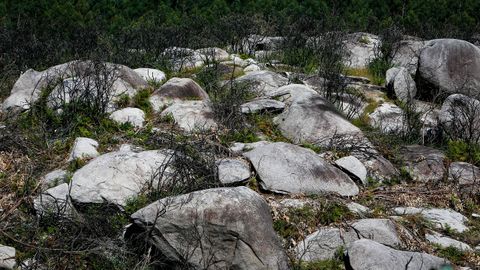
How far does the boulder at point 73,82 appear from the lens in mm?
7129

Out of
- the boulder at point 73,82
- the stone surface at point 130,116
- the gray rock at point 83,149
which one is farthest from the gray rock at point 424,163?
the boulder at point 73,82

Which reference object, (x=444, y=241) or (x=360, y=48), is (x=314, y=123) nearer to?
(x=444, y=241)

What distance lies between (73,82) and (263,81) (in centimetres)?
268

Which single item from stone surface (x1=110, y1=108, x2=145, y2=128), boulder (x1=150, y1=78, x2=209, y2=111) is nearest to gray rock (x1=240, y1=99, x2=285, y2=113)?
boulder (x1=150, y1=78, x2=209, y2=111)

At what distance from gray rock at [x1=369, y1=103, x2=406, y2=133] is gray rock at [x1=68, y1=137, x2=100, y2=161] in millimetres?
3600

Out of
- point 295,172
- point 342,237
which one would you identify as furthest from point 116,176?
point 342,237

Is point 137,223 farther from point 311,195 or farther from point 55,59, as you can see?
point 55,59

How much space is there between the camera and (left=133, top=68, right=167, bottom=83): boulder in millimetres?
8633

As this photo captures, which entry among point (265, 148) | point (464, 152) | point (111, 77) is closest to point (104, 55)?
point (111, 77)

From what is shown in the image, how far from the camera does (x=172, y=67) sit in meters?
9.59

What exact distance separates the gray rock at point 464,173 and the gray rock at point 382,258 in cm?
184

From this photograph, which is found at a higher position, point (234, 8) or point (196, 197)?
point (196, 197)

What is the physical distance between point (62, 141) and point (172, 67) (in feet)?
11.1

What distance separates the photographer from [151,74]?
877cm
